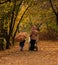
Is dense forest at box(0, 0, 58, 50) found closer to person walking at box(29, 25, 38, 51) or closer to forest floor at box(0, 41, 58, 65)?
person walking at box(29, 25, 38, 51)

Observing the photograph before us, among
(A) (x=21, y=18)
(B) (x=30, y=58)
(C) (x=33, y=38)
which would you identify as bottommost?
(B) (x=30, y=58)

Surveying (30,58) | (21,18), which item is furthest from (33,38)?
(21,18)

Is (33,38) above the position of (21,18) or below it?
below

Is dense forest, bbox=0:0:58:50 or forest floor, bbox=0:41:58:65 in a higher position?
dense forest, bbox=0:0:58:50

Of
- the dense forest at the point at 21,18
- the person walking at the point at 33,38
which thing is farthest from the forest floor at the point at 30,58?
the dense forest at the point at 21,18

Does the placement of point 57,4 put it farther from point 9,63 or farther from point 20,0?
point 9,63

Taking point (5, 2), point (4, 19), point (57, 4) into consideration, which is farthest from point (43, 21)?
point (5, 2)

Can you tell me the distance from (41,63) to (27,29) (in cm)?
3686

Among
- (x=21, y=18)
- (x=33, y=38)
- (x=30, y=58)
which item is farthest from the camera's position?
(x=21, y=18)

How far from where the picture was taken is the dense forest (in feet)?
80.8

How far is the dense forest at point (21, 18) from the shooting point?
2463cm

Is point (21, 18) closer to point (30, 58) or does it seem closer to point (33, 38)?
point (33, 38)

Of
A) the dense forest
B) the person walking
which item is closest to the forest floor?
the person walking

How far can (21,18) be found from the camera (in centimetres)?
2880
